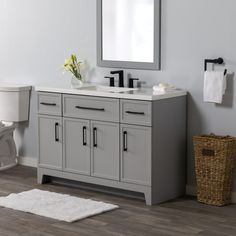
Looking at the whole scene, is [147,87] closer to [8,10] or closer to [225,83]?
[225,83]

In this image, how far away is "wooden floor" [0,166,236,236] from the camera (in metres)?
4.31

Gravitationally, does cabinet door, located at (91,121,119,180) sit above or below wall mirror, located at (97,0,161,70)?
below

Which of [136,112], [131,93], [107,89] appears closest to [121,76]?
[107,89]

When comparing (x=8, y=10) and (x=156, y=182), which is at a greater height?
(x=8, y=10)

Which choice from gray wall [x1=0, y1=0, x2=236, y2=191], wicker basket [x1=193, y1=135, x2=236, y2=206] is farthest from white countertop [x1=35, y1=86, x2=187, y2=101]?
wicker basket [x1=193, y1=135, x2=236, y2=206]

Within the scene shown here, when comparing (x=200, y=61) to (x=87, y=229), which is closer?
(x=87, y=229)

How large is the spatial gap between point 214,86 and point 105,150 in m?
0.99

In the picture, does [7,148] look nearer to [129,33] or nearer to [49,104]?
[49,104]

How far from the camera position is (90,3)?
5.66 m

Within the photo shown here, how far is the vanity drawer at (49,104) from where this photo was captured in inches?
213

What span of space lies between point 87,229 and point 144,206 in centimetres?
69

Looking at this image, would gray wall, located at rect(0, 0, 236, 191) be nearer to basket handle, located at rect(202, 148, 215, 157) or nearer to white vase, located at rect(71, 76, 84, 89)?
white vase, located at rect(71, 76, 84, 89)

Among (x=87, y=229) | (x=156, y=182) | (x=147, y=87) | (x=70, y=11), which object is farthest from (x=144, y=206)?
(x=70, y=11)

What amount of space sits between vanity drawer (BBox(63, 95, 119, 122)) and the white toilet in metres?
0.90
